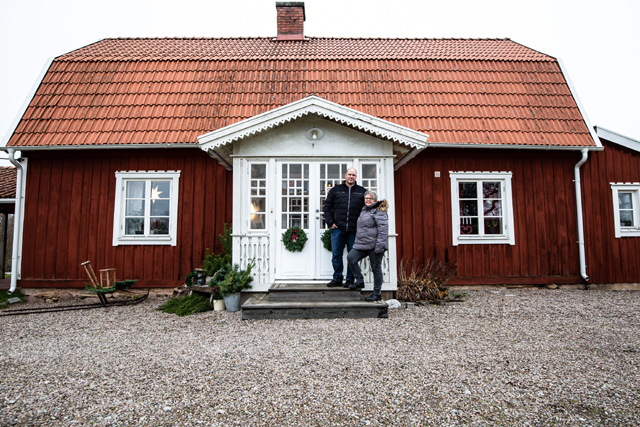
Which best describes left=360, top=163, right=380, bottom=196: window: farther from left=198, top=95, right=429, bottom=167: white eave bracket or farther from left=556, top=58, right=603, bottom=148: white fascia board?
left=556, top=58, right=603, bottom=148: white fascia board

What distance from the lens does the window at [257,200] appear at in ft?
21.4

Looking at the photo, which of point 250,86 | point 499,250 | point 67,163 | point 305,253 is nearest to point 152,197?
point 67,163

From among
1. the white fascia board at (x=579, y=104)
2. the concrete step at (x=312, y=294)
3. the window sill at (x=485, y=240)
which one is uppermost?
the white fascia board at (x=579, y=104)

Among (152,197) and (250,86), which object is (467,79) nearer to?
(250,86)

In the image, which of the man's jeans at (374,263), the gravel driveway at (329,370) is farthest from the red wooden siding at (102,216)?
the man's jeans at (374,263)

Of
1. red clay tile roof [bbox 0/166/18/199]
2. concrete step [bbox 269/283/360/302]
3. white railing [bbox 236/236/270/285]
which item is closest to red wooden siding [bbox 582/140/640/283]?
concrete step [bbox 269/283/360/302]

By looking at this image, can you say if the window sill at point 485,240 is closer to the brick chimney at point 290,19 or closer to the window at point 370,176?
the window at point 370,176

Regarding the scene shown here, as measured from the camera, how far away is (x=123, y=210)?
816 centimetres

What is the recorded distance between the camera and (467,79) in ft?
30.1

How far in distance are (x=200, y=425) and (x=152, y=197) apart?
661 centimetres

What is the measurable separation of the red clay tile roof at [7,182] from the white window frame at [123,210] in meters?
4.37

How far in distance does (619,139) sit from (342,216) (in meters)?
7.14

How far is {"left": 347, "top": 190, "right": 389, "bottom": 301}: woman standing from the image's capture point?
575 centimetres

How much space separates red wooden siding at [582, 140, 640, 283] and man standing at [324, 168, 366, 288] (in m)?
A: 5.90
